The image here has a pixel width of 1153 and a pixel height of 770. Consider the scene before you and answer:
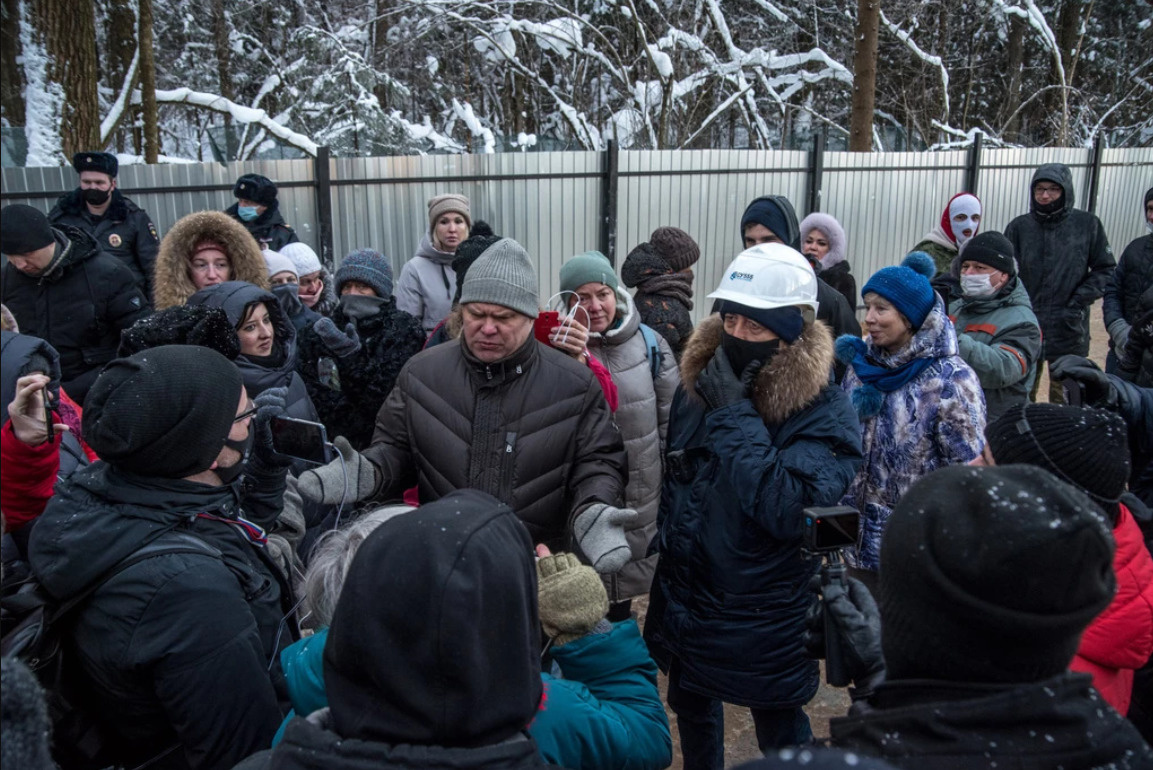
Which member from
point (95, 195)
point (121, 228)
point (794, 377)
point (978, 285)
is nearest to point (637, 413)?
point (794, 377)

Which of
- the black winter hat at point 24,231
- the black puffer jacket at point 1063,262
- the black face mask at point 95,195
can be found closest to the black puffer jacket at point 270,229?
the black face mask at point 95,195

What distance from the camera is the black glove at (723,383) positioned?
2406mm

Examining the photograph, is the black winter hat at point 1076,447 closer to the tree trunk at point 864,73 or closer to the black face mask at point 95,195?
the black face mask at point 95,195

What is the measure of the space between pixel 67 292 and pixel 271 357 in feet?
5.41

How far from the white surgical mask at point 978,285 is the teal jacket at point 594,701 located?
307 centimetres

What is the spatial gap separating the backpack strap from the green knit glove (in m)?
1.79

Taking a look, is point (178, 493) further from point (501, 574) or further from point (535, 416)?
point (535, 416)

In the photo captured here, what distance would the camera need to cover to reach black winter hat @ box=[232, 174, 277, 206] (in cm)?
546

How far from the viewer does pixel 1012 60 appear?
1873 centimetres

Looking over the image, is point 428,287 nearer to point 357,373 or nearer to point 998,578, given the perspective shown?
point 357,373

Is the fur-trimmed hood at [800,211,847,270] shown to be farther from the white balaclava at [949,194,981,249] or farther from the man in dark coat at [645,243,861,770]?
the man in dark coat at [645,243,861,770]

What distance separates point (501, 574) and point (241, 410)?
1016 mm

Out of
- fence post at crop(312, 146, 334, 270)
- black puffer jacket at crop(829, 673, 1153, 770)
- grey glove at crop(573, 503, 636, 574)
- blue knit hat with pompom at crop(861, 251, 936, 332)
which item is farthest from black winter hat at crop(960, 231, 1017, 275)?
fence post at crop(312, 146, 334, 270)

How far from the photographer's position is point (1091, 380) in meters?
2.61
